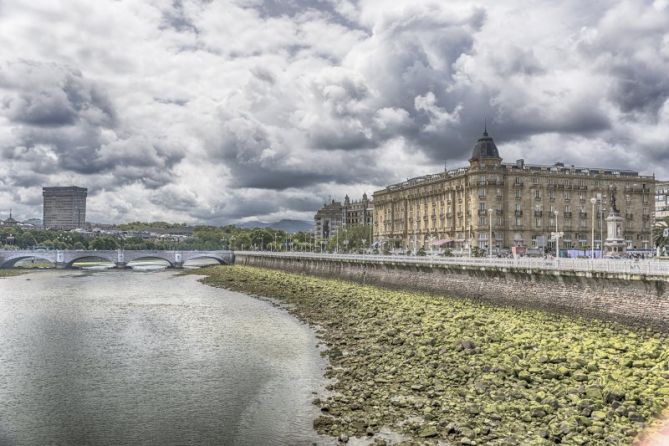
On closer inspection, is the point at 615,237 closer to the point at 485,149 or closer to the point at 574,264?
the point at 574,264

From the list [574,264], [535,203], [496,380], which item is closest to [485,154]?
[535,203]

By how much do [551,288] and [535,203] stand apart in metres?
82.0

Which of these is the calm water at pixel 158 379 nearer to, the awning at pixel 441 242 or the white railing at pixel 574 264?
the white railing at pixel 574 264

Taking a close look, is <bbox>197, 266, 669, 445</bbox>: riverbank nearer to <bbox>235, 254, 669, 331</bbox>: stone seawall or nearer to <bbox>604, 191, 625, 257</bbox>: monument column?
<bbox>235, 254, 669, 331</bbox>: stone seawall

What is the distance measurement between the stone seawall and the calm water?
59.9 feet

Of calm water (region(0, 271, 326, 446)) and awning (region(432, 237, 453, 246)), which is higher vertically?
awning (region(432, 237, 453, 246))

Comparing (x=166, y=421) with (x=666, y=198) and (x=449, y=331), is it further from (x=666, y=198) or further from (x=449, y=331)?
(x=666, y=198)

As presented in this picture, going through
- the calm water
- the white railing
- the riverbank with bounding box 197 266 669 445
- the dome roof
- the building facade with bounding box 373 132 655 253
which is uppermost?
the dome roof

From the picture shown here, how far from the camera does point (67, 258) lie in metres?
194

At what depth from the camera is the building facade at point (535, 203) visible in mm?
121500

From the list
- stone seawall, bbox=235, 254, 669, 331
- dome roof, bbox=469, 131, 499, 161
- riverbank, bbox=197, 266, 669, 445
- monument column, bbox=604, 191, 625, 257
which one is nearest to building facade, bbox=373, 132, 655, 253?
dome roof, bbox=469, 131, 499, 161

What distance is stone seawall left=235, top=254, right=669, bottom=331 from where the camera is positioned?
36.4m

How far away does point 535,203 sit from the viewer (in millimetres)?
122875

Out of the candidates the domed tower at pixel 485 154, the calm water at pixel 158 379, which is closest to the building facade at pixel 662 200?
the domed tower at pixel 485 154
